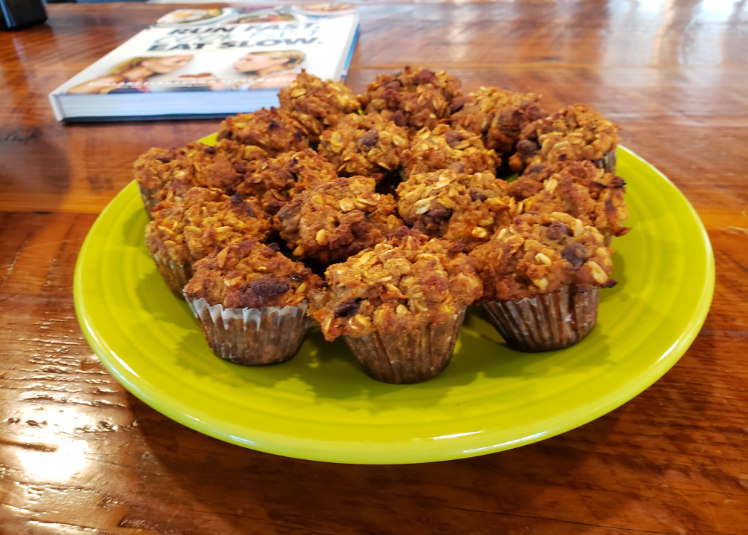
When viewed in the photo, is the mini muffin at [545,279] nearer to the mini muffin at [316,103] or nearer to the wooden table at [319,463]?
the wooden table at [319,463]

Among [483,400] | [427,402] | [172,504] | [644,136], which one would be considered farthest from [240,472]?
[644,136]

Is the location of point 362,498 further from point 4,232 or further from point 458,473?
point 4,232

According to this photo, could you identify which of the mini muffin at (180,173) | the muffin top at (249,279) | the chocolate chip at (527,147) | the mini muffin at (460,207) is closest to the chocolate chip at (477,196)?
the mini muffin at (460,207)

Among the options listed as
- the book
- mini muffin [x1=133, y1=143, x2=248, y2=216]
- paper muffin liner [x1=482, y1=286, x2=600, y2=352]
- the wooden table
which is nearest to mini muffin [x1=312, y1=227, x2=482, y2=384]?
paper muffin liner [x1=482, y1=286, x2=600, y2=352]

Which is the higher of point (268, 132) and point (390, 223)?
point (268, 132)

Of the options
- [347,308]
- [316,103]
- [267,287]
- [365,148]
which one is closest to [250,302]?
[267,287]

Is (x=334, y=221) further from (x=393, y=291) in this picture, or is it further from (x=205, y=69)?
(x=205, y=69)
